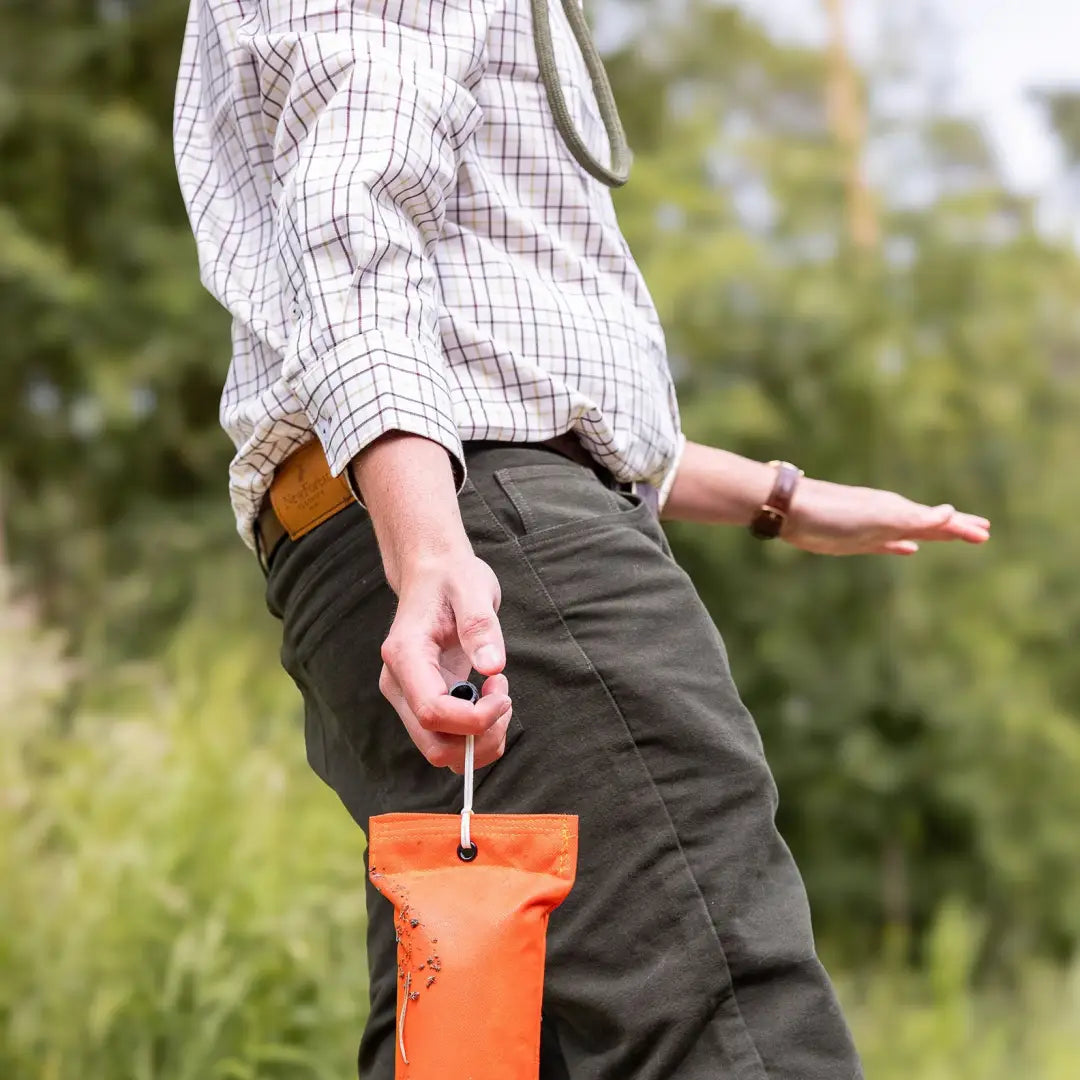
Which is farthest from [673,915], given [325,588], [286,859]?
[286,859]

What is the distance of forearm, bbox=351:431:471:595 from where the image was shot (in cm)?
96

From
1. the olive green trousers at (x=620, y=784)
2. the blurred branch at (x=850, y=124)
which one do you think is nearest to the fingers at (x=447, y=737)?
the olive green trousers at (x=620, y=784)

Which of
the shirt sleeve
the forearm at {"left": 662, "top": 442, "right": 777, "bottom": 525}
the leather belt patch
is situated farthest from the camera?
the forearm at {"left": 662, "top": 442, "right": 777, "bottom": 525}

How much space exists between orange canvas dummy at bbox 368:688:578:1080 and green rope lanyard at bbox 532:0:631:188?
0.60 metres

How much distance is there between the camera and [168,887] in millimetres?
2793

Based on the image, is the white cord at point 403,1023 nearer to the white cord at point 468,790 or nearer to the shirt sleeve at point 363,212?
the white cord at point 468,790

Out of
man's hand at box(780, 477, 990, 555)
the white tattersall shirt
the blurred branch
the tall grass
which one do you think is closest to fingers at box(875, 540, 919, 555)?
man's hand at box(780, 477, 990, 555)

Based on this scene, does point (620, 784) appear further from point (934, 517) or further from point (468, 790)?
point (934, 517)

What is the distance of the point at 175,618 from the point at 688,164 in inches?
123

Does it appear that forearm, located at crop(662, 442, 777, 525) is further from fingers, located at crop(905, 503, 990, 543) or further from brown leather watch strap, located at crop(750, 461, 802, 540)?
fingers, located at crop(905, 503, 990, 543)

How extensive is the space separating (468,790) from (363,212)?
444 mm

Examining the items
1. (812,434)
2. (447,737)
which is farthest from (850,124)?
(447,737)

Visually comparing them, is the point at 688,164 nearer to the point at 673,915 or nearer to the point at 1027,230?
the point at 1027,230

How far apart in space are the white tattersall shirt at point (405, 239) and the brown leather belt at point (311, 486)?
0.02 m
